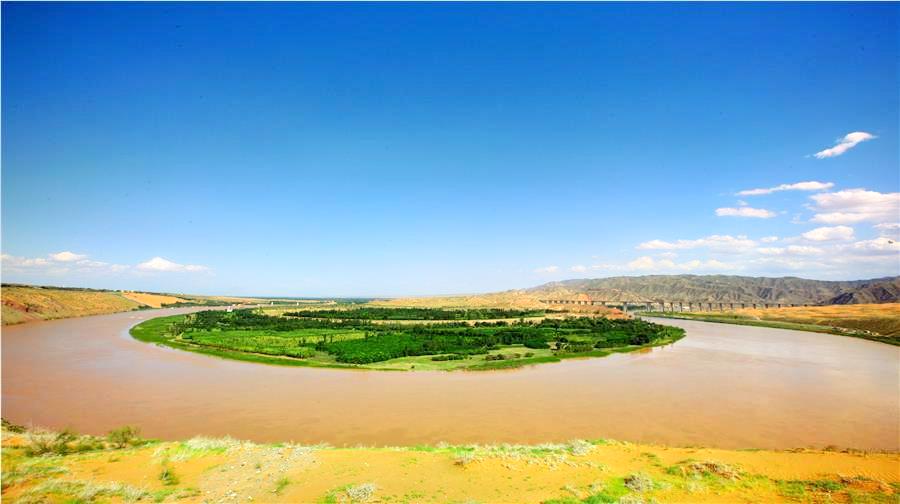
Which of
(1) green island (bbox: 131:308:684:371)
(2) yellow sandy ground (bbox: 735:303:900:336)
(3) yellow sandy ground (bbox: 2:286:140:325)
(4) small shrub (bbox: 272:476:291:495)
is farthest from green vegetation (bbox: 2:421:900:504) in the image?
(3) yellow sandy ground (bbox: 2:286:140:325)

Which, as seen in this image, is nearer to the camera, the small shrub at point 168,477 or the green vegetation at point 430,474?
the green vegetation at point 430,474

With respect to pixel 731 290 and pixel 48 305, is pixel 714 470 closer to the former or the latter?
pixel 48 305

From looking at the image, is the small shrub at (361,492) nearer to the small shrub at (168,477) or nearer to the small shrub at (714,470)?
the small shrub at (168,477)

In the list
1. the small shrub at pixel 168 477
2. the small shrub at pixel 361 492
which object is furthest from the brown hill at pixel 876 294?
the small shrub at pixel 168 477

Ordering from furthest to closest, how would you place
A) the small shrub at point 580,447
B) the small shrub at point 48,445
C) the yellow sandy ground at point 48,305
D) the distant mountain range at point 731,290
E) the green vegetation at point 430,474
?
the distant mountain range at point 731,290 → the yellow sandy ground at point 48,305 → the small shrub at point 580,447 → the small shrub at point 48,445 → the green vegetation at point 430,474

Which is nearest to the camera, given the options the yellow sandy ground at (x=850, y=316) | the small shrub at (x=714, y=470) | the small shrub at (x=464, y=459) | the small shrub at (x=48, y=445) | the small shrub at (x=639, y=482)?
the small shrub at (x=639, y=482)

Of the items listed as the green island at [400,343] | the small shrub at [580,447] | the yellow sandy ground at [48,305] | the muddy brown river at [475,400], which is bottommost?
the muddy brown river at [475,400]

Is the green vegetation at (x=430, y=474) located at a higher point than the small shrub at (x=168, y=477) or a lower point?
lower

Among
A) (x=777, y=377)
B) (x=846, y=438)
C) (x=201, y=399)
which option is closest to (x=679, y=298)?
(x=777, y=377)
